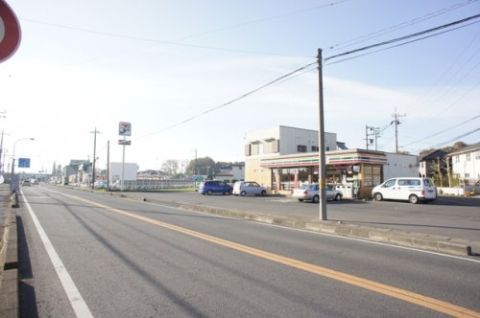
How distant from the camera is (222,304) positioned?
470 centimetres

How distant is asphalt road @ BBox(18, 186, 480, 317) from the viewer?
4598 millimetres

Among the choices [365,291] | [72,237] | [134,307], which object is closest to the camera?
[134,307]

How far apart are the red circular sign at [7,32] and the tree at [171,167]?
13939cm

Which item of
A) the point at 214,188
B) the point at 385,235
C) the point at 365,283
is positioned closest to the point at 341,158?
the point at 214,188

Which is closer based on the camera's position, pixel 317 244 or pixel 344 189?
pixel 317 244

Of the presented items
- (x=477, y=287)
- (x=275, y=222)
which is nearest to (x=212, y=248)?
(x=477, y=287)

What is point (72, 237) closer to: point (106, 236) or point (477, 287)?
point (106, 236)

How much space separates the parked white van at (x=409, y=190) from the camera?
25078 mm

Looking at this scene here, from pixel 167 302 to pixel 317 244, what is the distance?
550 cm

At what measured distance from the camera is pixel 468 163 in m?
53.1

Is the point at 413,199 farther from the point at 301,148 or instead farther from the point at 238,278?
the point at 238,278

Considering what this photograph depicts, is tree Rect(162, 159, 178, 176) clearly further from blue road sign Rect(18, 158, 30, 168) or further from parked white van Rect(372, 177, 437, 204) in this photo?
parked white van Rect(372, 177, 437, 204)

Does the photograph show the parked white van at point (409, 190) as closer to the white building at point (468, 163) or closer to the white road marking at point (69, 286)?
the white road marking at point (69, 286)

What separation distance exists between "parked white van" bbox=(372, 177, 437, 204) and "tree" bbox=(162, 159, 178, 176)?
390 ft
